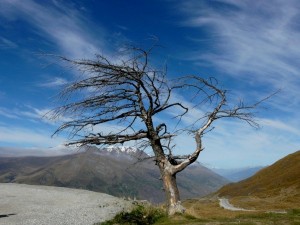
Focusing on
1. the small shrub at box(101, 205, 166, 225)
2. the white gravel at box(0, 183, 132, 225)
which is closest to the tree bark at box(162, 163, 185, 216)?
the small shrub at box(101, 205, 166, 225)

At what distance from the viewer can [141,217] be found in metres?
24.9

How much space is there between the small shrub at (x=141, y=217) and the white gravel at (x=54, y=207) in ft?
6.80

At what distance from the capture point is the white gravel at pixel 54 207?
28.5 metres

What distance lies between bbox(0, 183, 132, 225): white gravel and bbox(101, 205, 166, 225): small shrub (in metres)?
2.07

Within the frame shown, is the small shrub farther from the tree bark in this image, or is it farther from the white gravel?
the white gravel

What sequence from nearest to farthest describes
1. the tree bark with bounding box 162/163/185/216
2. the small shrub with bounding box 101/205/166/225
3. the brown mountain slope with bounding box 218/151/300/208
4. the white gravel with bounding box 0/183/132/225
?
the tree bark with bounding box 162/163/185/216
the small shrub with bounding box 101/205/166/225
the white gravel with bounding box 0/183/132/225
the brown mountain slope with bounding box 218/151/300/208

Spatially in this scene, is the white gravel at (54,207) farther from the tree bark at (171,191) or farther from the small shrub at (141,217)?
the tree bark at (171,191)

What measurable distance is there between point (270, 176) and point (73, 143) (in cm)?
18091

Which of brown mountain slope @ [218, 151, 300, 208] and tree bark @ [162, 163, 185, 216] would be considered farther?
brown mountain slope @ [218, 151, 300, 208]

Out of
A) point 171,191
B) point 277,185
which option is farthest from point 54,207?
point 277,185

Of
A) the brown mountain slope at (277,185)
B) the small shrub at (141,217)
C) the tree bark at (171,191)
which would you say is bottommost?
the small shrub at (141,217)

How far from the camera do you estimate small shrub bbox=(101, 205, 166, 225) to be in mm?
24188

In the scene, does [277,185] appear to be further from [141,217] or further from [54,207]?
[141,217]

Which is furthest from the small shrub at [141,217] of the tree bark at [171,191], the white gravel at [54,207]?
the white gravel at [54,207]
